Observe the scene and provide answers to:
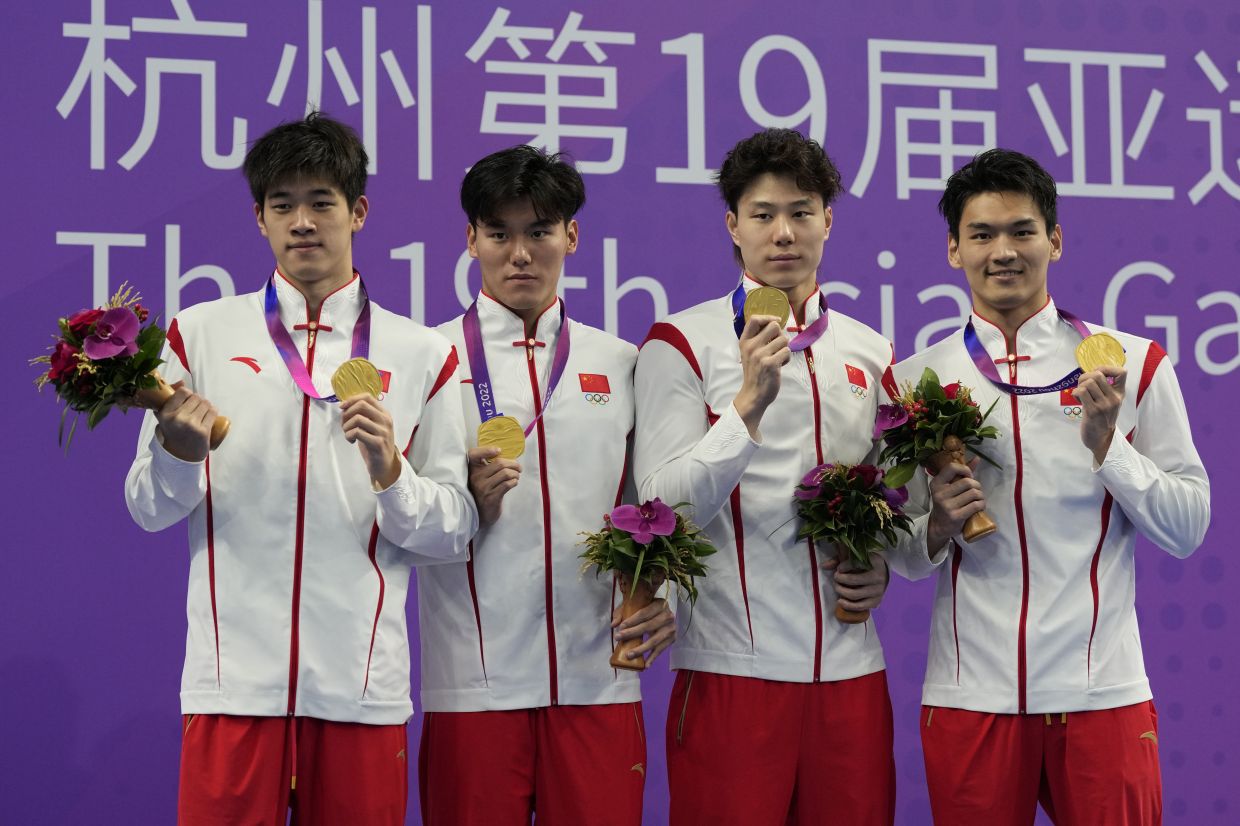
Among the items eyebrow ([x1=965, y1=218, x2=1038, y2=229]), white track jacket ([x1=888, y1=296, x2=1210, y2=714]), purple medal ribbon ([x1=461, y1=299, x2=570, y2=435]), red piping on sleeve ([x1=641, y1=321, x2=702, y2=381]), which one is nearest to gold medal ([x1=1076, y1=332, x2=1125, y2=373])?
white track jacket ([x1=888, y1=296, x2=1210, y2=714])

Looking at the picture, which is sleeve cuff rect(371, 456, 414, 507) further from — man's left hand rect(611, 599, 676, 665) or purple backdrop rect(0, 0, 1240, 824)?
purple backdrop rect(0, 0, 1240, 824)

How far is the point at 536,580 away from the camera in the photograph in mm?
3396

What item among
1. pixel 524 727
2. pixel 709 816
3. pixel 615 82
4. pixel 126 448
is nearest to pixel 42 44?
pixel 126 448

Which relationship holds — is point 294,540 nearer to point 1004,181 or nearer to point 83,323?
point 83,323

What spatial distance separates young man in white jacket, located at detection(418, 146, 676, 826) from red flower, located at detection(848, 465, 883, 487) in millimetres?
549

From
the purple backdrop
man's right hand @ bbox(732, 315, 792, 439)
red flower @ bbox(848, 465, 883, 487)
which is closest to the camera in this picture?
man's right hand @ bbox(732, 315, 792, 439)

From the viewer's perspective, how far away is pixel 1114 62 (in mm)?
5289

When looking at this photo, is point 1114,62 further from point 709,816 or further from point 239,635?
point 239,635

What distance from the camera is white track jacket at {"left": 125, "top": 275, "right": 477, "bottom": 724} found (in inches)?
119

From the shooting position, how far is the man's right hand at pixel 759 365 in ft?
10.7

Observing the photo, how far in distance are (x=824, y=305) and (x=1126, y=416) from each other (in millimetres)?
798

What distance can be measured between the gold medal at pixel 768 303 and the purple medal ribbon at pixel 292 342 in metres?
0.89

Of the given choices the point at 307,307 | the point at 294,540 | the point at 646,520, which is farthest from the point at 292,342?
the point at 646,520

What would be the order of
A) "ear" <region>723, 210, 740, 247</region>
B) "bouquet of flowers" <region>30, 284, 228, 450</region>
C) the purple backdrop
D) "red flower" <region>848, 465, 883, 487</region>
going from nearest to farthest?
"bouquet of flowers" <region>30, 284, 228, 450</region> < "red flower" <region>848, 465, 883, 487</region> < "ear" <region>723, 210, 740, 247</region> < the purple backdrop
